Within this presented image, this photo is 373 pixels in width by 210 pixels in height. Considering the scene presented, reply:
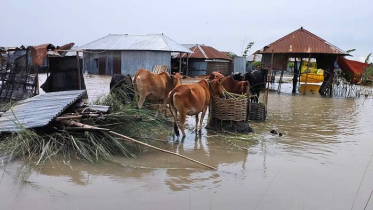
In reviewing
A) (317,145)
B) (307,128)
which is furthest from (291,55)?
(317,145)

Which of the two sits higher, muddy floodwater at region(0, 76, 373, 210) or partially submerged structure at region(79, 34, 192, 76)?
partially submerged structure at region(79, 34, 192, 76)

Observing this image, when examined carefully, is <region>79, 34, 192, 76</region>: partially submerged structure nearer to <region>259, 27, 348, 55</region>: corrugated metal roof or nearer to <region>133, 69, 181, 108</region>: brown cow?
<region>259, 27, 348, 55</region>: corrugated metal roof

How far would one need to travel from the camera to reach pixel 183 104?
7039 millimetres

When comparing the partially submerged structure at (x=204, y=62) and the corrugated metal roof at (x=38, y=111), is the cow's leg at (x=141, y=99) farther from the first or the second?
the partially submerged structure at (x=204, y=62)

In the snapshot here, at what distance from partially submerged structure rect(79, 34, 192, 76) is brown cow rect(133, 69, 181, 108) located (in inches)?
686

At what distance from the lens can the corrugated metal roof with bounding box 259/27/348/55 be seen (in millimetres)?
18109

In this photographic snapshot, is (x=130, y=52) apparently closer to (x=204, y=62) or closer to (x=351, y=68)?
(x=204, y=62)

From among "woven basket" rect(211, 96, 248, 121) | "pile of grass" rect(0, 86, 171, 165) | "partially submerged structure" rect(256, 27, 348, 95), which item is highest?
"partially submerged structure" rect(256, 27, 348, 95)

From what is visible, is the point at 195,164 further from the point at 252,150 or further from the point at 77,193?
the point at 77,193

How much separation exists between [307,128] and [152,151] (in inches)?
177

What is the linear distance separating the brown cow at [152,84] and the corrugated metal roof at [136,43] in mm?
17416

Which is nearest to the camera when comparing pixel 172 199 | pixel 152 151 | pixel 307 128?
pixel 172 199

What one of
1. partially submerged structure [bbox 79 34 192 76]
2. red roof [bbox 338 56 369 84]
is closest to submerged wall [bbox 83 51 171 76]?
partially submerged structure [bbox 79 34 192 76]

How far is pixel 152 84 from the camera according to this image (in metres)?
8.81
